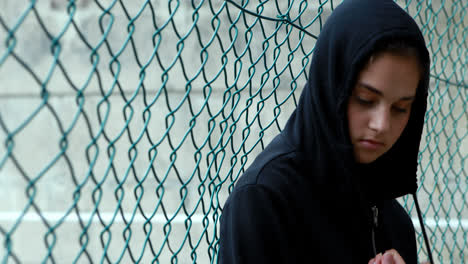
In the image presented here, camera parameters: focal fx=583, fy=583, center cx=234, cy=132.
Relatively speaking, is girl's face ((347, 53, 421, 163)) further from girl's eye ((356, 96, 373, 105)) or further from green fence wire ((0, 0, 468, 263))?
green fence wire ((0, 0, 468, 263))

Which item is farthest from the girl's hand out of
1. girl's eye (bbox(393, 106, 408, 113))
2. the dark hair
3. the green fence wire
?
the green fence wire

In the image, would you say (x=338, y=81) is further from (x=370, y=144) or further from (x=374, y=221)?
(x=374, y=221)

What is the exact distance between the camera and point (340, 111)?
1256mm

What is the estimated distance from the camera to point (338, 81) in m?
1.26

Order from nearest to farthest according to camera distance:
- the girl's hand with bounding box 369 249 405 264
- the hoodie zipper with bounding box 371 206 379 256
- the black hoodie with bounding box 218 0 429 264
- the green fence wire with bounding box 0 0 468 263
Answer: the black hoodie with bounding box 218 0 429 264 → the girl's hand with bounding box 369 249 405 264 → the hoodie zipper with bounding box 371 206 379 256 → the green fence wire with bounding box 0 0 468 263

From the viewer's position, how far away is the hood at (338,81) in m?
1.25

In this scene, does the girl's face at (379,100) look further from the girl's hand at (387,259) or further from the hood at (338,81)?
the girl's hand at (387,259)

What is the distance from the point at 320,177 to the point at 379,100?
0.70 feet

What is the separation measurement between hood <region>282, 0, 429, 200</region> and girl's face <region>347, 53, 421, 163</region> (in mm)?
24

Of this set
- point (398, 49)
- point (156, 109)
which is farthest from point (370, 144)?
point (156, 109)

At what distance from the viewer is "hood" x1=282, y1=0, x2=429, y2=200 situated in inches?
49.3

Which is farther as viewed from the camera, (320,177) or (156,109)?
(156,109)

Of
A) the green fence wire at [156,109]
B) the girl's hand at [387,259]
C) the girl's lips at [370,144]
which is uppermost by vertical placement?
the green fence wire at [156,109]

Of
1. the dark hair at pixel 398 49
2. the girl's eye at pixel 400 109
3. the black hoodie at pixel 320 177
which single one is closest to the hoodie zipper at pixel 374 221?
the black hoodie at pixel 320 177
